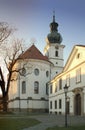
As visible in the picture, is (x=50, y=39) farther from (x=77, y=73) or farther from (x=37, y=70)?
(x=77, y=73)

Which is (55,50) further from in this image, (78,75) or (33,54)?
(78,75)

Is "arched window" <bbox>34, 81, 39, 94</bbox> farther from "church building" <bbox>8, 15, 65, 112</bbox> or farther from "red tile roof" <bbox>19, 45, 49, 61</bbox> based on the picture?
"red tile roof" <bbox>19, 45, 49, 61</bbox>

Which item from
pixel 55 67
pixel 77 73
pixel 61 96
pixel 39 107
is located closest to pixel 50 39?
pixel 55 67

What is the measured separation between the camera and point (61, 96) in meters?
48.3

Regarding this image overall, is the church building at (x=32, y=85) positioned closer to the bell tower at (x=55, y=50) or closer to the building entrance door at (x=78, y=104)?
the bell tower at (x=55, y=50)

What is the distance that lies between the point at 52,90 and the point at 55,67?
Answer: 16.7 m

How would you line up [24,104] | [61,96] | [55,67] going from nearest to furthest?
[61,96]
[24,104]
[55,67]

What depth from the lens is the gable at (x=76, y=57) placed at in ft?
128

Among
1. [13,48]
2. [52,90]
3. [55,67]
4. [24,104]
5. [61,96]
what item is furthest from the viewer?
[55,67]

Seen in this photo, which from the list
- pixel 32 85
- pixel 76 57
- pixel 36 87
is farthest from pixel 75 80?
pixel 36 87

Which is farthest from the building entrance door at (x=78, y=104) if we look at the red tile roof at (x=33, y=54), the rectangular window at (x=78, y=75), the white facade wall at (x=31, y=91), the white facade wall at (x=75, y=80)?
the red tile roof at (x=33, y=54)

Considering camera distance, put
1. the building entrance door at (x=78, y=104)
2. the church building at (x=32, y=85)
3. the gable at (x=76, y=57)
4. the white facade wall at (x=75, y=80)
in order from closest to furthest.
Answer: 1. the white facade wall at (x=75, y=80)
2. the gable at (x=76, y=57)
3. the building entrance door at (x=78, y=104)
4. the church building at (x=32, y=85)

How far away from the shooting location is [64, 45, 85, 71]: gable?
128ft

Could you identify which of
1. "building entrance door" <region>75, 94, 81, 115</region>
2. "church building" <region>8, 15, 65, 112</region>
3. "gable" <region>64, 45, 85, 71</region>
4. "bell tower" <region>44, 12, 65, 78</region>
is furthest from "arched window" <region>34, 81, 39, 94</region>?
"building entrance door" <region>75, 94, 81, 115</region>
